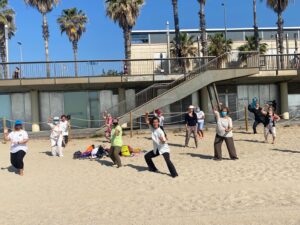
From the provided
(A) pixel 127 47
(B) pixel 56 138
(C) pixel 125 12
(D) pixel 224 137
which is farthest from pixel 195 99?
(D) pixel 224 137

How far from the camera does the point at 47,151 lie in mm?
15570

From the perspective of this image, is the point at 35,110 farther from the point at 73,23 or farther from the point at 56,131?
the point at 73,23

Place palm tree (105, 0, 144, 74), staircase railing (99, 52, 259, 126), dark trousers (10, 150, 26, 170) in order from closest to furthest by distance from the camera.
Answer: dark trousers (10, 150, 26, 170) < staircase railing (99, 52, 259, 126) < palm tree (105, 0, 144, 74)

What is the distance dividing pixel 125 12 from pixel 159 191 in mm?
24908

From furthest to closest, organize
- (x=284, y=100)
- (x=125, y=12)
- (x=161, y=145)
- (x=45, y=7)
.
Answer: (x=45, y=7), (x=125, y=12), (x=284, y=100), (x=161, y=145)

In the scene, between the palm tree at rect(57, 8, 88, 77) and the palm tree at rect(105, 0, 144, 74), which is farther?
the palm tree at rect(57, 8, 88, 77)

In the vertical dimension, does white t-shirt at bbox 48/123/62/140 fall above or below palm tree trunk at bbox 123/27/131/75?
below

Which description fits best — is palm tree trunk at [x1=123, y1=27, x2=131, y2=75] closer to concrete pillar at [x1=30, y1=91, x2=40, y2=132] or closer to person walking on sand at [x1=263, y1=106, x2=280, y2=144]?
concrete pillar at [x1=30, y1=91, x2=40, y2=132]

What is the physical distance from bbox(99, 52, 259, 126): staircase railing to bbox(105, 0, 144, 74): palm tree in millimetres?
10495

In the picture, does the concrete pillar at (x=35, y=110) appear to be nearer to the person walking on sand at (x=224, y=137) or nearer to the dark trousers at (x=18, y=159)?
the dark trousers at (x=18, y=159)

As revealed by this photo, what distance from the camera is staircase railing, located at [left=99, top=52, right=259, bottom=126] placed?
2123 centimetres

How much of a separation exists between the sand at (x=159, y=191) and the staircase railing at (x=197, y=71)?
775 cm

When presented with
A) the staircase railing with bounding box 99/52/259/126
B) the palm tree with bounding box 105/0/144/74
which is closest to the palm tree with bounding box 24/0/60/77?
the palm tree with bounding box 105/0/144/74

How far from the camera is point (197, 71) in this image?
21469 mm
